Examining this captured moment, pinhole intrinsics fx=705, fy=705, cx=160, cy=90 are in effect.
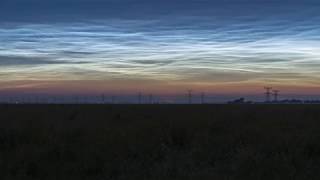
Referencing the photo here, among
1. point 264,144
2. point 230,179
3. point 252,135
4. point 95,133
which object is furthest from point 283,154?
point 95,133

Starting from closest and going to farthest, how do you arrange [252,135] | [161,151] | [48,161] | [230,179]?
1. [230,179]
2. [48,161]
3. [161,151]
4. [252,135]

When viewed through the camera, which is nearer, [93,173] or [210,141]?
[93,173]

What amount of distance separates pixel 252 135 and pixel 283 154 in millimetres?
6892

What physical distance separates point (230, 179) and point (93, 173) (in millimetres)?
4205

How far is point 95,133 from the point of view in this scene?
29.2 meters

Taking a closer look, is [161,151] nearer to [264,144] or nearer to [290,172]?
[264,144]

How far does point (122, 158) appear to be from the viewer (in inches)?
860

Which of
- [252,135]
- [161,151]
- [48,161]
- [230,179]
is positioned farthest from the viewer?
[252,135]

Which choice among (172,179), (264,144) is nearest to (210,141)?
(264,144)

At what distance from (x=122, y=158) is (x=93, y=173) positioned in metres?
2.56

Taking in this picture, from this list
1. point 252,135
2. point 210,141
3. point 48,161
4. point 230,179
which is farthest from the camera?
point 252,135

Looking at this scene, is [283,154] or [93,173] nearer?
[93,173]

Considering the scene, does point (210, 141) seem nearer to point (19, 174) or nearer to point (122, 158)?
point (122, 158)

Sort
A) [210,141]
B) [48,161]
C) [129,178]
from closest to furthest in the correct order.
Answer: [129,178] < [48,161] < [210,141]
